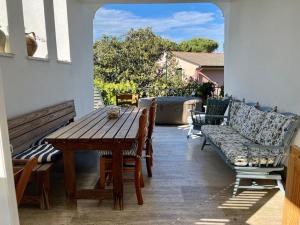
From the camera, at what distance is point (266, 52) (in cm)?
350

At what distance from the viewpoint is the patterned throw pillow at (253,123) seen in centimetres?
319

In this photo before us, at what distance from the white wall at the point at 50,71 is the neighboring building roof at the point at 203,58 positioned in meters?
8.03

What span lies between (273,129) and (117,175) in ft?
5.89

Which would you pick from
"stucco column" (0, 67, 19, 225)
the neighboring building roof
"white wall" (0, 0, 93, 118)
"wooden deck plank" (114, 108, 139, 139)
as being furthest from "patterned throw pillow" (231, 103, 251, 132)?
the neighboring building roof

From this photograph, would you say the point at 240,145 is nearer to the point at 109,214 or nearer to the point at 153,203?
the point at 153,203

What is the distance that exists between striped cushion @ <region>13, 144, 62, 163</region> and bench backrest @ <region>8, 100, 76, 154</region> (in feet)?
0.24

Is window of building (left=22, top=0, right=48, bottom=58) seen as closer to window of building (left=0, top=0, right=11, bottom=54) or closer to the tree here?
window of building (left=0, top=0, right=11, bottom=54)

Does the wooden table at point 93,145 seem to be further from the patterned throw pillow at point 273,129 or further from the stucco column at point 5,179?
the patterned throw pillow at point 273,129

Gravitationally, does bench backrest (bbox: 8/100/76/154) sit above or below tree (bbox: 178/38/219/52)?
below

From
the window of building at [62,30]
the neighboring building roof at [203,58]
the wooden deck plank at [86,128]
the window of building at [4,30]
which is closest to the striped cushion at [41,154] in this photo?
the wooden deck plank at [86,128]

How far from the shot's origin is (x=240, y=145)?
297cm

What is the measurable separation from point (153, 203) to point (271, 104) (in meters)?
2.06

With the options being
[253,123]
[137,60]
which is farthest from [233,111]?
[137,60]

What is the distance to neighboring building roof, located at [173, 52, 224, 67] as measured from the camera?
13508 mm
